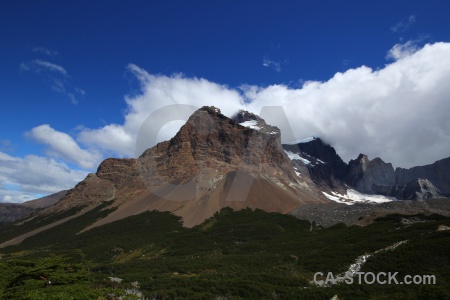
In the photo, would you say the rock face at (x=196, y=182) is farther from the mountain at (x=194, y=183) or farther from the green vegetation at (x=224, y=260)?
the green vegetation at (x=224, y=260)

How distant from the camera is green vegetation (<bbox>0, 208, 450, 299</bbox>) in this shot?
1070 inches

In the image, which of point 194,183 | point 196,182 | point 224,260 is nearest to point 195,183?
point 194,183

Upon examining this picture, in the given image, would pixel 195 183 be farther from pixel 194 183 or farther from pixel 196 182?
pixel 196 182

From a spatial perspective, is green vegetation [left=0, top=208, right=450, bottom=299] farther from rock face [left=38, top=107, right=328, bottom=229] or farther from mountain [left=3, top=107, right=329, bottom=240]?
rock face [left=38, top=107, right=328, bottom=229]

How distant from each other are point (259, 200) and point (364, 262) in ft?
314

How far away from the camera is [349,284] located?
44375 millimetres

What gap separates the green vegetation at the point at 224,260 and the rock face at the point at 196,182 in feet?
43.7

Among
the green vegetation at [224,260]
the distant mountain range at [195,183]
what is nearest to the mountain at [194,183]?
the distant mountain range at [195,183]

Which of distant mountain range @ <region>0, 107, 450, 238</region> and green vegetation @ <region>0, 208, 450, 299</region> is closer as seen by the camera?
green vegetation @ <region>0, 208, 450, 299</region>

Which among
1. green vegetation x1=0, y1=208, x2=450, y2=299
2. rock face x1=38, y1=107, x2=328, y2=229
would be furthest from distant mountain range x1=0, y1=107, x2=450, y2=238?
green vegetation x1=0, y1=208, x2=450, y2=299

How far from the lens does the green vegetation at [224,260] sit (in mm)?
27172

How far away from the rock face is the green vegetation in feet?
43.7

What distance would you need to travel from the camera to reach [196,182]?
155000 mm

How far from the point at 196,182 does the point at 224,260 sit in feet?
276
